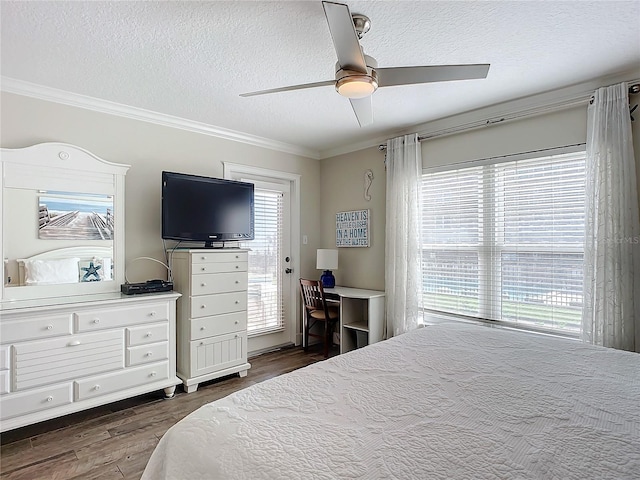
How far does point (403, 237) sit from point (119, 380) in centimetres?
290

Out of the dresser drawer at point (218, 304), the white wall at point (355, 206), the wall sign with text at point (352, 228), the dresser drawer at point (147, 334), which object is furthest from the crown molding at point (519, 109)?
the dresser drawer at point (147, 334)

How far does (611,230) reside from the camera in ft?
8.29

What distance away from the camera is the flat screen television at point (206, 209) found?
3264mm

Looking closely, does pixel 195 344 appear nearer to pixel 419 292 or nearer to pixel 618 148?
Result: pixel 419 292

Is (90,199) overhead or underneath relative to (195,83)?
underneath

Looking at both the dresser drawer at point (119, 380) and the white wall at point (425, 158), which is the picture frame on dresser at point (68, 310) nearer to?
the dresser drawer at point (119, 380)

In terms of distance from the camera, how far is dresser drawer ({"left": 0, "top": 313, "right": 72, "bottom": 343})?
91.8 inches

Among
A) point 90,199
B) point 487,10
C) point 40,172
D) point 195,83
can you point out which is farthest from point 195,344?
point 487,10

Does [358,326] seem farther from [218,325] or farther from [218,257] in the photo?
[218,257]

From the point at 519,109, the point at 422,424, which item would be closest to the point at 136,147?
the point at 422,424

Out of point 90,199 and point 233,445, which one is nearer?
point 233,445

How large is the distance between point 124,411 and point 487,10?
370 cm

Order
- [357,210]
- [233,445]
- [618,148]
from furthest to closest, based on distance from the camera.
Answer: [357,210], [618,148], [233,445]

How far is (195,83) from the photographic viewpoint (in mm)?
2727
